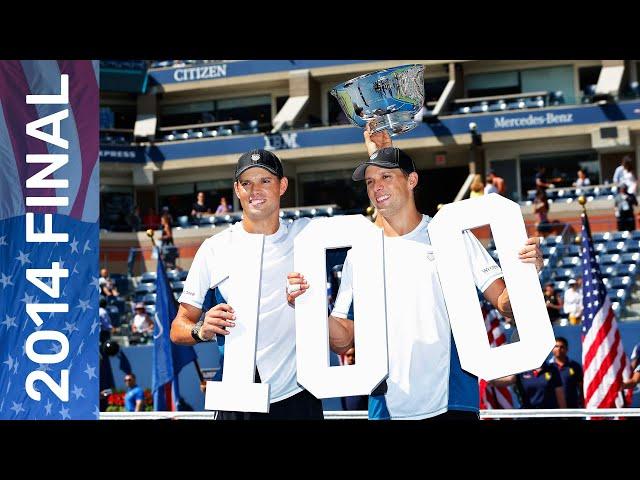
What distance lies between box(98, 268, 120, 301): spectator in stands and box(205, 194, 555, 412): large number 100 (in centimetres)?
1406

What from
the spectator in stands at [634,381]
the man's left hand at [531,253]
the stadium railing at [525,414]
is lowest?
the spectator in stands at [634,381]

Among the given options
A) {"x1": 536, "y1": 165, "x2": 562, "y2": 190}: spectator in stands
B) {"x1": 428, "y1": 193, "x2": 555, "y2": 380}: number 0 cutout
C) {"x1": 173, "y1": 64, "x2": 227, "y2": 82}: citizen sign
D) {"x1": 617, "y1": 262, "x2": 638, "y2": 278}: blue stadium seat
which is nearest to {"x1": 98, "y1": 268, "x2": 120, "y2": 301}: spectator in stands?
{"x1": 617, "y1": 262, "x2": 638, "y2": 278}: blue stadium seat

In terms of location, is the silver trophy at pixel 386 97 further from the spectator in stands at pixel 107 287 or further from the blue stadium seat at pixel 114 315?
the spectator in stands at pixel 107 287

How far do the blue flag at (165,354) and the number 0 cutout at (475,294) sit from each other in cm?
728

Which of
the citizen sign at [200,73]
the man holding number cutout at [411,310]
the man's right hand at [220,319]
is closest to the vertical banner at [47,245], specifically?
the man's right hand at [220,319]

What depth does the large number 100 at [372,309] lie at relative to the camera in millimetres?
4184

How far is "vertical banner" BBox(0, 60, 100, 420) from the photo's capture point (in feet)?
15.2

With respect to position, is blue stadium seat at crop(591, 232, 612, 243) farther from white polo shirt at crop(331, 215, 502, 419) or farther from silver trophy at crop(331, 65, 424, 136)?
white polo shirt at crop(331, 215, 502, 419)

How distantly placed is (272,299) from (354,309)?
42cm

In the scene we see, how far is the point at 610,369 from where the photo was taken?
9.88 metres
